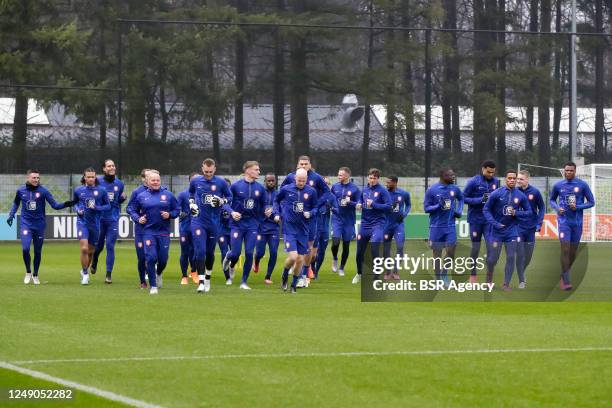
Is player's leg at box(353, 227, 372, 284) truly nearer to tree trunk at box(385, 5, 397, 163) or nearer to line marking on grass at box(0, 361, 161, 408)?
line marking on grass at box(0, 361, 161, 408)

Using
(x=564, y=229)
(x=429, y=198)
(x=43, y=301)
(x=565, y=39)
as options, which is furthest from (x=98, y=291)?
(x=565, y=39)

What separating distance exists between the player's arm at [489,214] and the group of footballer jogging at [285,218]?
0.02 m

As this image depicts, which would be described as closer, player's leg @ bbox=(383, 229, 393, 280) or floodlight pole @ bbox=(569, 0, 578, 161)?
player's leg @ bbox=(383, 229, 393, 280)

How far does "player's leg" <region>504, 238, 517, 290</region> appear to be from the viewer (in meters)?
18.3

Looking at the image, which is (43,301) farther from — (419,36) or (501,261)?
(419,36)

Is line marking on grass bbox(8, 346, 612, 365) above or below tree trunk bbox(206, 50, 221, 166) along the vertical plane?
below

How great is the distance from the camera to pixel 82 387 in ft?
32.1

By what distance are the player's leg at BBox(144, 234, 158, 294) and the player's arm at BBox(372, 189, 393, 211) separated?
4629 mm

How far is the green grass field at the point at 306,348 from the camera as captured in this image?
9641mm

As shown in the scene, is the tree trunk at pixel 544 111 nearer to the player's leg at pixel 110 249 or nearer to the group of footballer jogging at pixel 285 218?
the group of footballer jogging at pixel 285 218

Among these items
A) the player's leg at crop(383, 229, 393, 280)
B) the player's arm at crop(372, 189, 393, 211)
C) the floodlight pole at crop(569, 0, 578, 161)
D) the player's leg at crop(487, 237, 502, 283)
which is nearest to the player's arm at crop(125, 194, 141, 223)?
the player's leg at crop(383, 229, 393, 280)

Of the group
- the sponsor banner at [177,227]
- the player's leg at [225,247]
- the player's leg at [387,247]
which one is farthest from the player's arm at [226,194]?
the sponsor banner at [177,227]

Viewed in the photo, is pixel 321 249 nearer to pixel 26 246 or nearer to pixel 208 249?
pixel 208 249

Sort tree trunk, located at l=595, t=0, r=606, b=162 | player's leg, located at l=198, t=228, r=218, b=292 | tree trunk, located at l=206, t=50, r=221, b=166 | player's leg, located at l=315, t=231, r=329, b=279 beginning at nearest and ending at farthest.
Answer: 1. player's leg, located at l=198, t=228, r=218, b=292
2. player's leg, located at l=315, t=231, r=329, b=279
3. tree trunk, located at l=206, t=50, r=221, b=166
4. tree trunk, located at l=595, t=0, r=606, b=162
